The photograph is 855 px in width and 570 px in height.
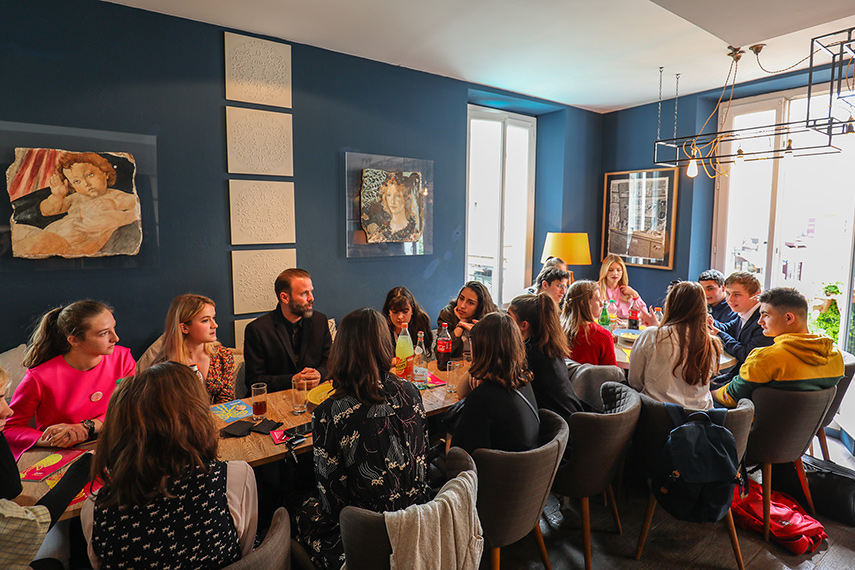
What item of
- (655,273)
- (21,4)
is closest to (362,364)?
(21,4)

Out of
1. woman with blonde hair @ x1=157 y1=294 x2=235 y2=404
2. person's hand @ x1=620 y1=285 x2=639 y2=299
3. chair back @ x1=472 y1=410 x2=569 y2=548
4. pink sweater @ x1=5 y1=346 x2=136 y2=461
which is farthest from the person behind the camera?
person's hand @ x1=620 y1=285 x2=639 y2=299

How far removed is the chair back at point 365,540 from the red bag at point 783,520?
2.00m

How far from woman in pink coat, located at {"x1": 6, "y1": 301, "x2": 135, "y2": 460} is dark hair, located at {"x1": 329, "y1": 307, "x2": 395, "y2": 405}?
1.10m

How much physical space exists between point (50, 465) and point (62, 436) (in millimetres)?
129

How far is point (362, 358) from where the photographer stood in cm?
162

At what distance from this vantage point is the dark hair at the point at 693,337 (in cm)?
243

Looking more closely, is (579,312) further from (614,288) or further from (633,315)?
(614,288)

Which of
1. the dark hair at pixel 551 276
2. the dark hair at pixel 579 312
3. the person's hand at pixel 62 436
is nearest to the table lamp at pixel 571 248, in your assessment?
the dark hair at pixel 551 276

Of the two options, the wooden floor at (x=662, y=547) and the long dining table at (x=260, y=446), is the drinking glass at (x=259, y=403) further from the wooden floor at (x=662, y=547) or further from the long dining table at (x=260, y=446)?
the wooden floor at (x=662, y=547)

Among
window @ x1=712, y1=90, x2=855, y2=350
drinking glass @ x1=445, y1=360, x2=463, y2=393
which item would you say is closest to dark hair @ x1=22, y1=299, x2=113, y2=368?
drinking glass @ x1=445, y1=360, x2=463, y2=393

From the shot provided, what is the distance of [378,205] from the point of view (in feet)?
13.3

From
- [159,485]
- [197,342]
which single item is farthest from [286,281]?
[159,485]

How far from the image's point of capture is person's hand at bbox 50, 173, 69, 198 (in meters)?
2.78

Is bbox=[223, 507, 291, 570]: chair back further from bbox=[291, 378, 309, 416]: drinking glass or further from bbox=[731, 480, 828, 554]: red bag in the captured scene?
bbox=[731, 480, 828, 554]: red bag
